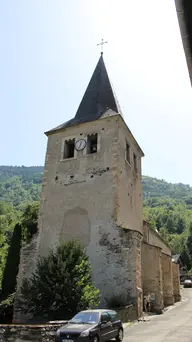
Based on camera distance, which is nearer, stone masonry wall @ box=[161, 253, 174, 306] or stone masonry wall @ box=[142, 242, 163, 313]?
stone masonry wall @ box=[142, 242, 163, 313]

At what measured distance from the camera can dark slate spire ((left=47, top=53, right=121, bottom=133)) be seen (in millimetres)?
23609

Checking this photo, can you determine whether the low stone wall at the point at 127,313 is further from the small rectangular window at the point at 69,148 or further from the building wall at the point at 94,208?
the small rectangular window at the point at 69,148

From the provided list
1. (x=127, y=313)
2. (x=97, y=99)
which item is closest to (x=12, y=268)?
(x=127, y=313)

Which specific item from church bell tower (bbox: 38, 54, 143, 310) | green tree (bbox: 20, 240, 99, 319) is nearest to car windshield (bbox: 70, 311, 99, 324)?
green tree (bbox: 20, 240, 99, 319)

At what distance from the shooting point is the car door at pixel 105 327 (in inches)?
382

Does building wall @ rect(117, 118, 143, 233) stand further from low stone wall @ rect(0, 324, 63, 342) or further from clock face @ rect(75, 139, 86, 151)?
low stone wall @ rect(0, 324, 63, 342)

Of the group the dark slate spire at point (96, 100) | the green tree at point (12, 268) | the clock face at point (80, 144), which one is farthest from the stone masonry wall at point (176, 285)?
the dark slate spire at point (96, 100)

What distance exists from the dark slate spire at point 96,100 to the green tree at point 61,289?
11613 mm

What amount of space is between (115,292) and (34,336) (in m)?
7.20

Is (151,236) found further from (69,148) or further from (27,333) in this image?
(27,333)

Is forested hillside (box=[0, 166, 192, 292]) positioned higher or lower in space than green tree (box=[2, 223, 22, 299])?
higher

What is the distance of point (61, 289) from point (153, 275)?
27.7 ft

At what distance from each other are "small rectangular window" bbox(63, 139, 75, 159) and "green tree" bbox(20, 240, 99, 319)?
30.2 ft

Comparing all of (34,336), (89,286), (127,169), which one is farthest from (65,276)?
(127,169)
